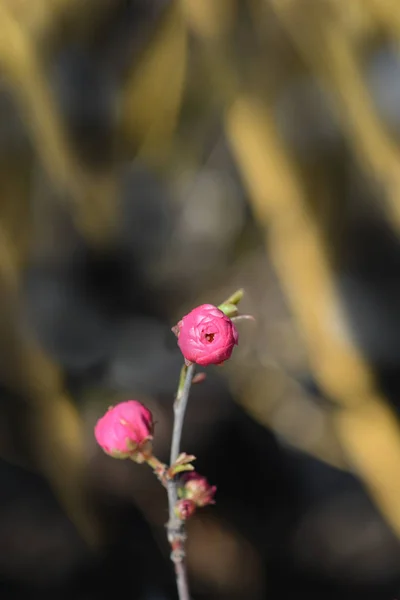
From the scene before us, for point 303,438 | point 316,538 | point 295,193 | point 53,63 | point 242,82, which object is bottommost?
point 316,538

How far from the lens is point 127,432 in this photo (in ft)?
1.49

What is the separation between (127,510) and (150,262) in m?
0.38

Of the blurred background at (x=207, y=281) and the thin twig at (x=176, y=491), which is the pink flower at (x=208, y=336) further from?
the blurred background at (x=207, y=281)

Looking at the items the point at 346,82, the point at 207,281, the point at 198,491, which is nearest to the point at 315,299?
the point at 207,281

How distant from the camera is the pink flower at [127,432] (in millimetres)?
455

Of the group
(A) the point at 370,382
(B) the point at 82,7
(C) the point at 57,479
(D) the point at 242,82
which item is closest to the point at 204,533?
(C) the point at 57,479

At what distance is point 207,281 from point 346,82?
1.10 feet

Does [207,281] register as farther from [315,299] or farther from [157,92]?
[157,92]

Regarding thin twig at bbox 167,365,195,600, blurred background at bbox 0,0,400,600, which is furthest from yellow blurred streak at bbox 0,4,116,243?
thin twig at bbox 167,365,195,600

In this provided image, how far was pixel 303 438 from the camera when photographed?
858mm

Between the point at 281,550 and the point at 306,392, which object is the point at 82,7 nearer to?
the point at 306,392

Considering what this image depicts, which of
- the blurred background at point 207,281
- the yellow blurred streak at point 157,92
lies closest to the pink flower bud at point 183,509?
the blurred background at point 207,281

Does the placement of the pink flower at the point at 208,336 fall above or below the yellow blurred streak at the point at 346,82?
below

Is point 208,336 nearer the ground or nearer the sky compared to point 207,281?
nearer the ground
